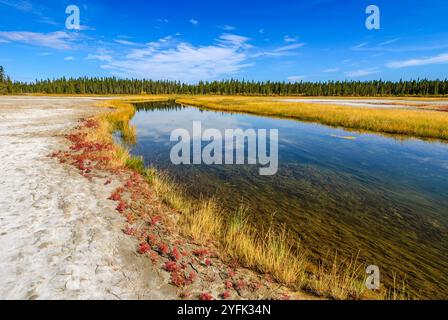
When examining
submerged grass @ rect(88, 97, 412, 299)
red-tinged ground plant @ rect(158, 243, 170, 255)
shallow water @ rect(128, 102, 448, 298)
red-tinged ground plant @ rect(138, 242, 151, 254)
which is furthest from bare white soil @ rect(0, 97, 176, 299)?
shallow water @ rect(128, 102, 448, 298)

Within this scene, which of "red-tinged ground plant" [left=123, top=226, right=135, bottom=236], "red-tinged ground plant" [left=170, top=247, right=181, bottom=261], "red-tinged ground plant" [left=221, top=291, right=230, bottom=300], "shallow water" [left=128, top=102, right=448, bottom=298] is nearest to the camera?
"red-tinged ground plant" [left=221, top=291, right=230, bottom=300]

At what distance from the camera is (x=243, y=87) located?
18338cm

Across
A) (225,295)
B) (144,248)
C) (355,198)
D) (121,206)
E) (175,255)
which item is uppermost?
(121,206)

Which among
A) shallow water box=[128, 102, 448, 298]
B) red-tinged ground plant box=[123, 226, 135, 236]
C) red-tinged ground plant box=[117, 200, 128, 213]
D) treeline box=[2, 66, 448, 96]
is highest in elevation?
treeline box=[2, 66, 448, 96]

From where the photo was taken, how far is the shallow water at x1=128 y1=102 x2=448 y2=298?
7.75m

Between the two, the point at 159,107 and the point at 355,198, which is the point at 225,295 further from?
the point at 159,107

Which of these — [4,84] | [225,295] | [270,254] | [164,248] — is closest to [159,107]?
[164,248]

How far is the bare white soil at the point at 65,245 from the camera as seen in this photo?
16.0 ft

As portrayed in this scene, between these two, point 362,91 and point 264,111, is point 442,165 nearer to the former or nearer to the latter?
point 264,111

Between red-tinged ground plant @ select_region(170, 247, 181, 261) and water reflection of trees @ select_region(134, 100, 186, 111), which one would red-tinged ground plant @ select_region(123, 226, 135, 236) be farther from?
water reflection of trees @ select_region(134, 100, 186, 111)

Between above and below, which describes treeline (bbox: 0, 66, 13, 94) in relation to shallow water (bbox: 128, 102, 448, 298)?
above

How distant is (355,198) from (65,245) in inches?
469

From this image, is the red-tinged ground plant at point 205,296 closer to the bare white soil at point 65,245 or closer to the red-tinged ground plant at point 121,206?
the bare white soil at point 65,245

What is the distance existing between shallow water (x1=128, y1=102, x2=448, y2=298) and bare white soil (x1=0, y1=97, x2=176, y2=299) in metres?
4.95
